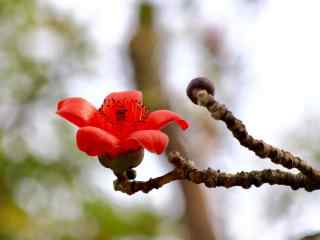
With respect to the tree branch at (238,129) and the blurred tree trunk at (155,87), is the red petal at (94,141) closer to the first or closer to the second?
the tree branch at (238,129)

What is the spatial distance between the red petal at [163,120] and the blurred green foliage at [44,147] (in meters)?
3.51

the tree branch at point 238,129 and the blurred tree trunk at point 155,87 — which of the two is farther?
the blurred tree trunk at point 155,87

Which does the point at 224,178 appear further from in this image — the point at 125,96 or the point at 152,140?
the point at 125,96

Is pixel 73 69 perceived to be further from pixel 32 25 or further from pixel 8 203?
pixel 8 203

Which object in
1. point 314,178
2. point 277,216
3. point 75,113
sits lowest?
point 314,178

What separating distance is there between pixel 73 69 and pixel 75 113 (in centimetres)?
538

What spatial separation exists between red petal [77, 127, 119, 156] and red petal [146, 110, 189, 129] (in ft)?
0.44

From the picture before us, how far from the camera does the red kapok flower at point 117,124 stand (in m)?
1.75

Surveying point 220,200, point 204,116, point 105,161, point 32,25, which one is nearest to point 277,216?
point 220,200

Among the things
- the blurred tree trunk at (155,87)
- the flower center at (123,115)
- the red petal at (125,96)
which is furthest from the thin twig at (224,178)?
the blurred tree trunk at (155,87)

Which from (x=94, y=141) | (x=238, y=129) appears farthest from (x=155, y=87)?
(x=238, y=129)

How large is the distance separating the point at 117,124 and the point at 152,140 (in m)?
0.32

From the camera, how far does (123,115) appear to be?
6.72 feet

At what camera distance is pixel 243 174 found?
1.64m
